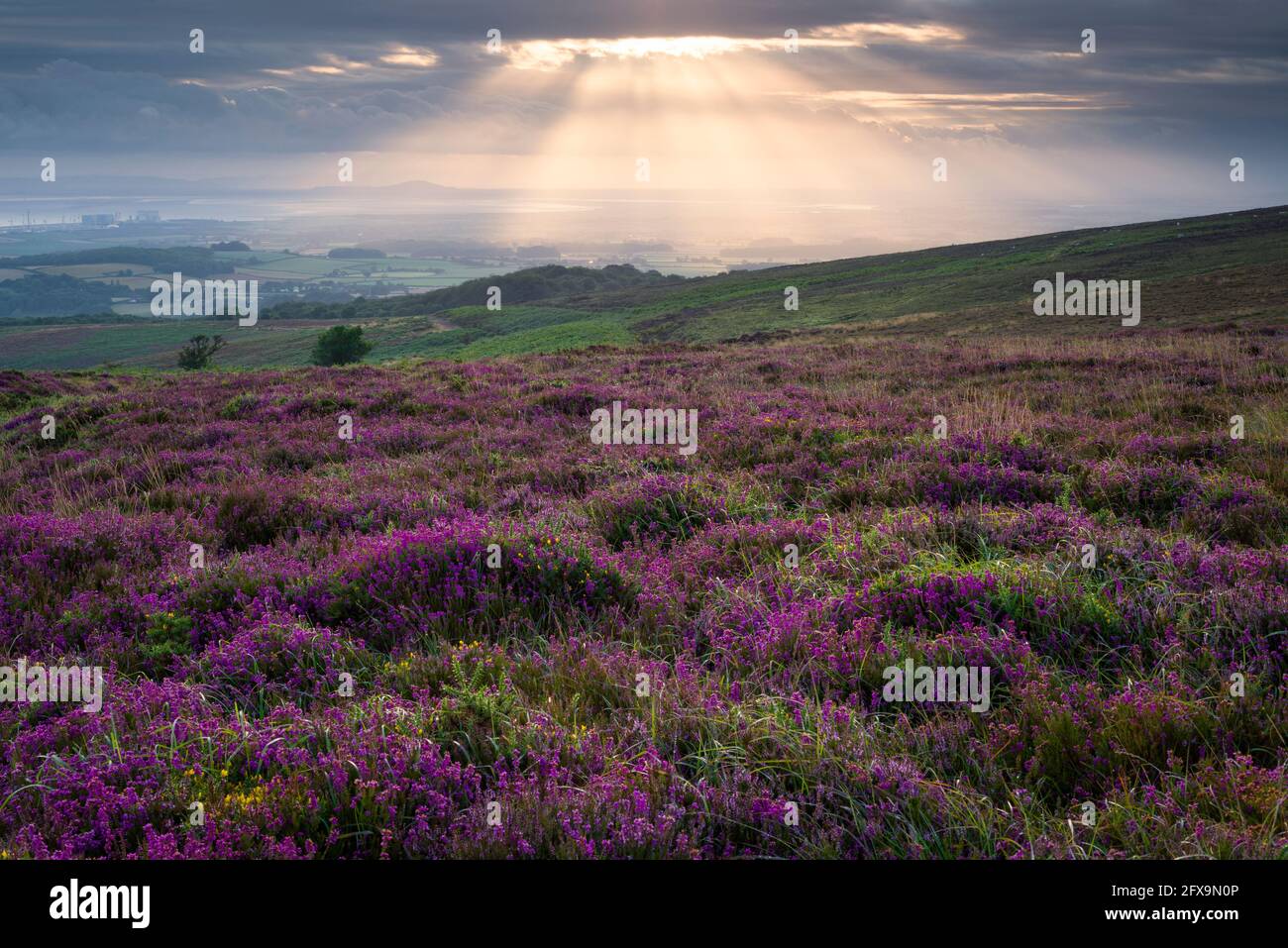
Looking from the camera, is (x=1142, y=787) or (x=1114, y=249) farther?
(x=1114, y=249)

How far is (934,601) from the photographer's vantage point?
16.1ft

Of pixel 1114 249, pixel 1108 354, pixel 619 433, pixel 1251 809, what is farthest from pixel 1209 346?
pixel 1114 249

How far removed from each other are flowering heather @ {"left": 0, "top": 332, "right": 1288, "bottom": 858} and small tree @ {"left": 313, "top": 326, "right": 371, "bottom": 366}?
181 feet

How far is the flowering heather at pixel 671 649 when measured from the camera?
2955 millimetres

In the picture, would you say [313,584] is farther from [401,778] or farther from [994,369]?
[994,369]

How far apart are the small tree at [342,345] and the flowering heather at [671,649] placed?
55105 mm

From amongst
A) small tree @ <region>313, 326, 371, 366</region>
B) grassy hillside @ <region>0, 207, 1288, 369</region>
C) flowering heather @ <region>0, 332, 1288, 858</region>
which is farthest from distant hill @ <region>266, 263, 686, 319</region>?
flowering heather @ <region>0, 332, 1288, 858</region>

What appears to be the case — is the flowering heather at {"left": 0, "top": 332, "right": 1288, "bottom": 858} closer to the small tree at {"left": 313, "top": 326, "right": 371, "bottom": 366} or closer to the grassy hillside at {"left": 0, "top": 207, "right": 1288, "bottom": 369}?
the grassy hillside at {"left": 0, "top": 207, "right": 1288, "bottom": 369}

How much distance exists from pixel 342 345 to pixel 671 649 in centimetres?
6311

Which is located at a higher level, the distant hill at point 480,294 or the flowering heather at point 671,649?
the distant hill at point 480,294

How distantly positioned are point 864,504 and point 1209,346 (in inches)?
682

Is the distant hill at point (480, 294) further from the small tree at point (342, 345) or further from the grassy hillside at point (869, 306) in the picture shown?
the small tree at point (342, 345)

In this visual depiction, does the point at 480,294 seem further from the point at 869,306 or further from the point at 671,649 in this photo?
the point at 671,649

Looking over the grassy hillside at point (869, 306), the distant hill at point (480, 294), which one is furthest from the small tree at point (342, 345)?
the distant hill at point (480, 294)
